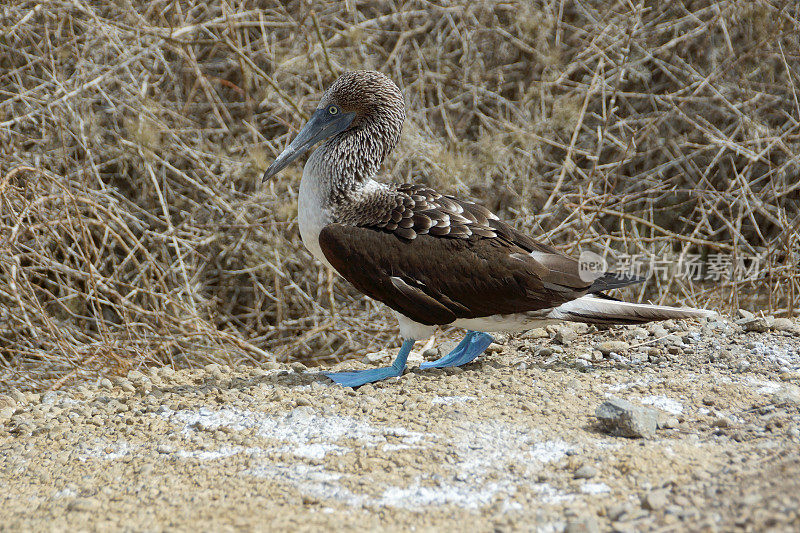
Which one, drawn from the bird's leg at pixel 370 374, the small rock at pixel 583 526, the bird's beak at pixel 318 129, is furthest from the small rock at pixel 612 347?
the small rock at pixel 583 526

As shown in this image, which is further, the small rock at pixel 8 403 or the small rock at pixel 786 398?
the small rock at pixel 8 403

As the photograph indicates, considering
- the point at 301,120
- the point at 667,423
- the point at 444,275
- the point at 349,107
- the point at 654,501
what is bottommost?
the point at 667,423

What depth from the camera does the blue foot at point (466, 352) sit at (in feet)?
14.3

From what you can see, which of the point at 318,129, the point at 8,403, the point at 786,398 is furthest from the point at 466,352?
the point at 8,403

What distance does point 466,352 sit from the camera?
14.5ft

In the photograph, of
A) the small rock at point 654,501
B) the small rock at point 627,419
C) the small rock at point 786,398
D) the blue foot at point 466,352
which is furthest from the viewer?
the blue foot at point 466,352

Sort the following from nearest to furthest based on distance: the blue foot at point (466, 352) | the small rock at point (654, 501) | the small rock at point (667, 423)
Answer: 1. the small rock at point (654, 501)
2. the small rock at point (667, 423)
3. the blue foot at point (466, 352)

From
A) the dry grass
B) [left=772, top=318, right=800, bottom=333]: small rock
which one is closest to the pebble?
the dry grass

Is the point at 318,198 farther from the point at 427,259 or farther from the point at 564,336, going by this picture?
the point at 564,336

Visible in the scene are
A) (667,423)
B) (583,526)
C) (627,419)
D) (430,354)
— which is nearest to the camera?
(583,526)

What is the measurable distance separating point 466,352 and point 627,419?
1395 mm

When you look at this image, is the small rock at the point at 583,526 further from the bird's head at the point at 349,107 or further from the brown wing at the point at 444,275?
the bird's head at the point at 349,107

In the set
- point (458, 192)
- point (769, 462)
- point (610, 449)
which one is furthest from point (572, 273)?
point (458, 192)

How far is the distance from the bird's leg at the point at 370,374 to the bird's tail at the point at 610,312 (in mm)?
786
